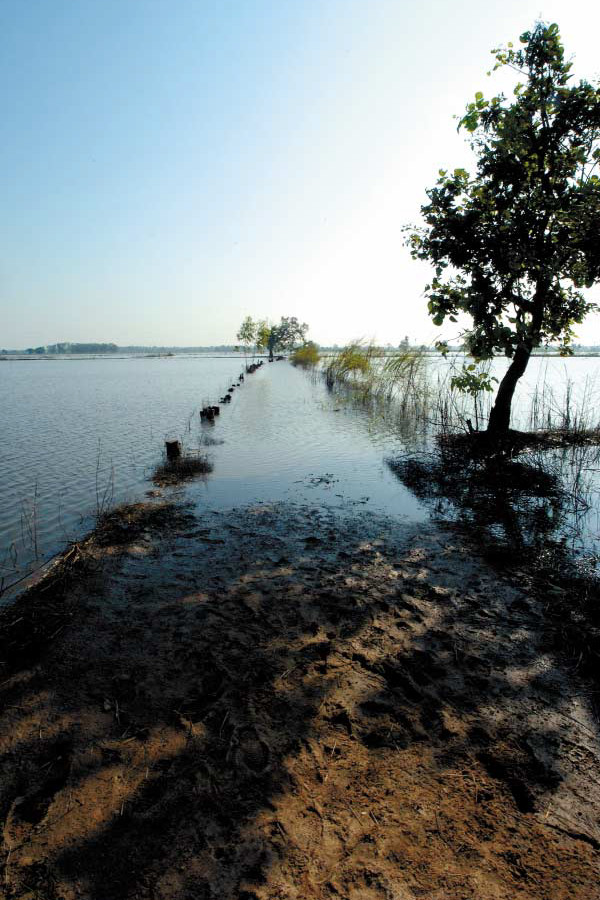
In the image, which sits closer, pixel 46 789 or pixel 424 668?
pixel 46 789

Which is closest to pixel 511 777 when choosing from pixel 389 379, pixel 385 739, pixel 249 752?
pixel 385 739

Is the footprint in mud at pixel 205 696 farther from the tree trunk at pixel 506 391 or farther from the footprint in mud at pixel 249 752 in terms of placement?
the tree trunk at pixel 506 391

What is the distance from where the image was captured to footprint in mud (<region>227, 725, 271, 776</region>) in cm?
221

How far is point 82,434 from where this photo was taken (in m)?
12.3

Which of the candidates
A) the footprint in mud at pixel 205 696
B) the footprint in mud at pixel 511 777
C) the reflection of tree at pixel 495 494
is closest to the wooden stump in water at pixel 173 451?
the reflection of tree at pixel 495 494

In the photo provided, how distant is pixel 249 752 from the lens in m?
2.29

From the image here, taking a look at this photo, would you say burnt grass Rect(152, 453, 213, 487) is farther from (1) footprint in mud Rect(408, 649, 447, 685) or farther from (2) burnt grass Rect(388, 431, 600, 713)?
(1) footprint in mud Rect(408, 649, 447, 685)

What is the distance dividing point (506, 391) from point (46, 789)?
33.1ft

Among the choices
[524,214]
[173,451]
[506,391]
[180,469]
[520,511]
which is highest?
[524,214]

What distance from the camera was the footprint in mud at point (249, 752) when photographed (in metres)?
2.21

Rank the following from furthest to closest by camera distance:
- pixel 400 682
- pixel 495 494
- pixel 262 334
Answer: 1. pixel 262 334
2. pixel 495 494
3. pixel 400 682

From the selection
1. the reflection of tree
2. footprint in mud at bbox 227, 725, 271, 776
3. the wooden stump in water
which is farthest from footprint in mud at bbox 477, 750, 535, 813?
the wooden stump in water

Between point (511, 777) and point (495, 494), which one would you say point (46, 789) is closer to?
point (511, 777)

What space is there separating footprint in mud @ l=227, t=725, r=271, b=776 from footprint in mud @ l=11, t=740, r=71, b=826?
0.85 metres
